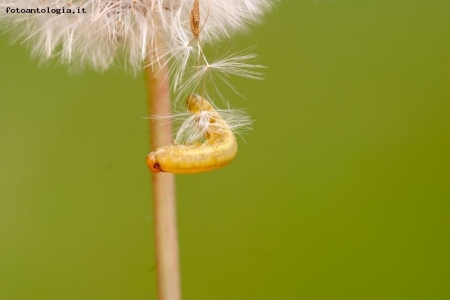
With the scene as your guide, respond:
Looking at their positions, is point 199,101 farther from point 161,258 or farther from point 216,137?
point 161,258

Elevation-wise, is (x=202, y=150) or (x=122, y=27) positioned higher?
(x=122, y=27)

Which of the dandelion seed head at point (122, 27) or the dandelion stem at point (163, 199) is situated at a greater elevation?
the dandelion seed head at point (122, 27)

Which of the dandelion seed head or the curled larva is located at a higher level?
the dandelion seed head

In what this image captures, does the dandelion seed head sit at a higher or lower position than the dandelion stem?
higher

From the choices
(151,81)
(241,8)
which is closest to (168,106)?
(151,81)
